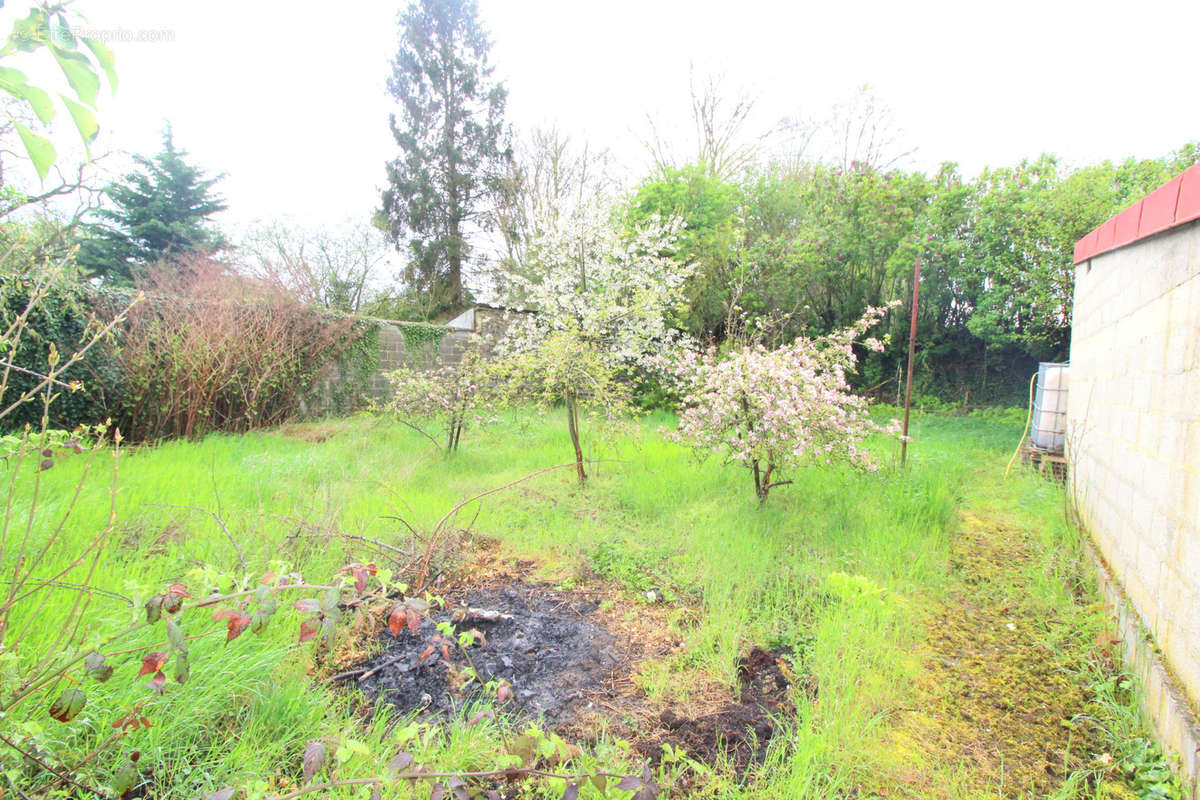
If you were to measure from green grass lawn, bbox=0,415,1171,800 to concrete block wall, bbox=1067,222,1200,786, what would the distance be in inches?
14.0

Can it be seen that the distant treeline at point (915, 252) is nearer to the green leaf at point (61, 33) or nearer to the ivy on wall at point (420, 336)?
the ivy on wall at point (420, 336)

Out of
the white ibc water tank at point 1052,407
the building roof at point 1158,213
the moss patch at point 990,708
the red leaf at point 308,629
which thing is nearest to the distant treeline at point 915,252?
the white ibc water tank at point 1052,407

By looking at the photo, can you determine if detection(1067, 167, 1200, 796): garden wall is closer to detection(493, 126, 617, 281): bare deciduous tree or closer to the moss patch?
the moss patch

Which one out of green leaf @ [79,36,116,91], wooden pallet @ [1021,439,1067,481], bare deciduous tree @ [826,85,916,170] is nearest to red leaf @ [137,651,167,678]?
green leaf @ [79,36,116,91]

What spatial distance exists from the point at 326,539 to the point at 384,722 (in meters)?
1.48

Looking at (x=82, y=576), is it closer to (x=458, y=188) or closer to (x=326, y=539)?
(x=326, y=539)

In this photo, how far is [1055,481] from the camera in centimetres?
487

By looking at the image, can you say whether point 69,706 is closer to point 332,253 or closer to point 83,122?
point 83,122

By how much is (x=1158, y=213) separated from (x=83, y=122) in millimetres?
3484

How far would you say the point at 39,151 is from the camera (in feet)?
1.94

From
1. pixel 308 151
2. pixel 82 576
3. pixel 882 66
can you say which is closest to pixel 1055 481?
pixel 82 576

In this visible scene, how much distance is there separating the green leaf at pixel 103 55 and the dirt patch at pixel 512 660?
1.52 m

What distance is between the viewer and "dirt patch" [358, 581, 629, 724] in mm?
1979

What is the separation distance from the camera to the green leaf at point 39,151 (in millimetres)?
560
